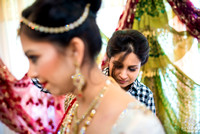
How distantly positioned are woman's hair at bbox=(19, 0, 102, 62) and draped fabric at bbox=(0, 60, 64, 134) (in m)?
0.34

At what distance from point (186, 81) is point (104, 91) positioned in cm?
128

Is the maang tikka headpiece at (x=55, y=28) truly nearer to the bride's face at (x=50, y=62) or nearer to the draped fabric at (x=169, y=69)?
the bride's face at (x=50, y=62)

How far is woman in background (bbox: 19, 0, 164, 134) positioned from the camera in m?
0.50

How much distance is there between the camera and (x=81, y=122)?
0.62m

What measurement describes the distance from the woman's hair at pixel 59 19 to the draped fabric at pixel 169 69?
120 centimetres

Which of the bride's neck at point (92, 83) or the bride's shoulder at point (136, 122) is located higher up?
the bride's neck at point (92, 83)

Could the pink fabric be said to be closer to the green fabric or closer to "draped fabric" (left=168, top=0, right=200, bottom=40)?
the green fabric

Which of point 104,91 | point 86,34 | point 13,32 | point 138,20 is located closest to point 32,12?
point 86,34

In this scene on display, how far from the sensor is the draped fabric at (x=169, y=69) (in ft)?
5.25

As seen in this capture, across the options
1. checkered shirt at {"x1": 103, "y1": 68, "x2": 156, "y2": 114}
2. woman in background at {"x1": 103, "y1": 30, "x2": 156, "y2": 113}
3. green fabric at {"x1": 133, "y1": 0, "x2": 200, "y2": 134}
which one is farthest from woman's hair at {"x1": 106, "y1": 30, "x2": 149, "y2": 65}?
green fabric at {"x1": 133, "y1": 0, "x2": 200, "y2": 134}

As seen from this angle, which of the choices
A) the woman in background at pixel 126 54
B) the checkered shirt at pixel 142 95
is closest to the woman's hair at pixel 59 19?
the woman in background at pixel 126 54

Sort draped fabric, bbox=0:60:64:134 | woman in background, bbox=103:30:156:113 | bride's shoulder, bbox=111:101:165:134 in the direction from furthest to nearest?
woman in background, bbox=103:30:156:113 → draped fabric, bbox=0:60:64:134 → bride's shoulder, bbox=111:101:165:134

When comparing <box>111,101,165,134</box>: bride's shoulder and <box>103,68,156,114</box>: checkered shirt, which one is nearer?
<box>111,101,165,134</box>: bride's shoulder

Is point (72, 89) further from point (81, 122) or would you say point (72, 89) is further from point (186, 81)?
point (186, 81)
